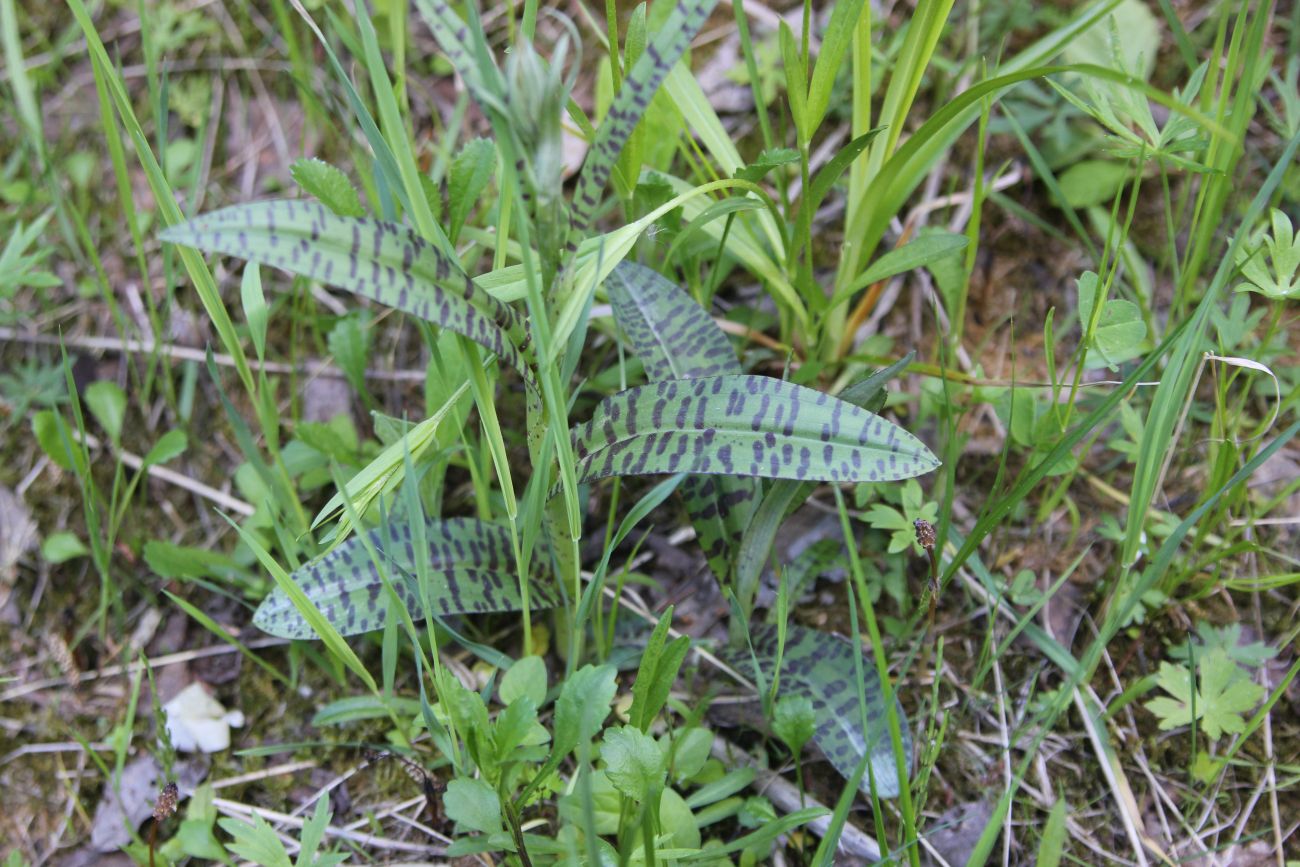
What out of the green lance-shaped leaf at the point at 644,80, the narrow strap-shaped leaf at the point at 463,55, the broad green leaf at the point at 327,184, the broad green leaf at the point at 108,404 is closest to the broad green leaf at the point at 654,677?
the green lance-shaped leaf at the point at 644,80

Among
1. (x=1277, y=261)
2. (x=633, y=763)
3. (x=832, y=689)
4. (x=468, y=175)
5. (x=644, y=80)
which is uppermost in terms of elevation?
(x=644, y=80)

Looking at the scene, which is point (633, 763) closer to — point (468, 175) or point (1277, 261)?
point (468, 175)

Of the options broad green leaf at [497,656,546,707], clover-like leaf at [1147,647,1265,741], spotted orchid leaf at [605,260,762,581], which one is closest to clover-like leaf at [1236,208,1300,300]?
clover-like leaf at [1147,647,1265,741]

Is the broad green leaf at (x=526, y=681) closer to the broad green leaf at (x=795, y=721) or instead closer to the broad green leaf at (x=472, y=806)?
the broad green leaf at (x=472, y=806)

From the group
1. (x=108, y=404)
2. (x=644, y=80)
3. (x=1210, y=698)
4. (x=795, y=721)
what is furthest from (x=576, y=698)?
(x=108, y=404)

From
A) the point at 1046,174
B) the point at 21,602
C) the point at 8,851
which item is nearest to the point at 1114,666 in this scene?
the point at 1046,174

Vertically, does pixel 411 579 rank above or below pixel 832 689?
above
